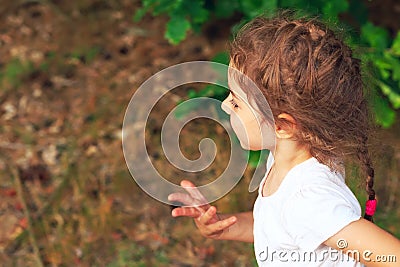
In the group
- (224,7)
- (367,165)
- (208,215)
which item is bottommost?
(224,7)

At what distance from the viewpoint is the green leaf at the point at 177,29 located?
3133mm

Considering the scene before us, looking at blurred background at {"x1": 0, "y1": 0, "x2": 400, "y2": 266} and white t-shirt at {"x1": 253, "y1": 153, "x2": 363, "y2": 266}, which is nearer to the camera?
white t-shirt at {"x1": 253, "y1": 153, "x2": 363, "y2": 266}

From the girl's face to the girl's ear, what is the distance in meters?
0.03

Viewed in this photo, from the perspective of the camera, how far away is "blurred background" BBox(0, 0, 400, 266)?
10.6ft

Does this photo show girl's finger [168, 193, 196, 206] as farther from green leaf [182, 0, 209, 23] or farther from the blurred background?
green leaf [182, 0, 209, 23]

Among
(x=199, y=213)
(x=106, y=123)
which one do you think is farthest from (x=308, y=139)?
(x=106, y=123)

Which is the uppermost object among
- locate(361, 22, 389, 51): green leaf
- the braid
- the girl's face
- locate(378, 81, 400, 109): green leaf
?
the girl's face

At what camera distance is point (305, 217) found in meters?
1.74

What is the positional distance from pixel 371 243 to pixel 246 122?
0.45 m

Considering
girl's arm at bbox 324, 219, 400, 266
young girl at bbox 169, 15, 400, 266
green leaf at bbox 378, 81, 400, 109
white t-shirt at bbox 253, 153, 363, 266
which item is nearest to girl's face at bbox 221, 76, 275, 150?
young girl at bbox 169, 15, 400, 266

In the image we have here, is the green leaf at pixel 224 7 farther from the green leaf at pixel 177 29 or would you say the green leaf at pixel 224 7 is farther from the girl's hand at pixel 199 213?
the girl's hand at pixel 199 213

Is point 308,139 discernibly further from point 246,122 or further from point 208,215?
point 208,215

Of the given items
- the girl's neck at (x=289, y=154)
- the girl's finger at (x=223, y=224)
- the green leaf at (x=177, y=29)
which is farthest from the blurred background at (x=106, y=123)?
the girl's finger at (x=223, y=224)

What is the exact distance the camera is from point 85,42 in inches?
182
